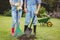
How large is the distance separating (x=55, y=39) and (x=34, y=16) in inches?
53.3

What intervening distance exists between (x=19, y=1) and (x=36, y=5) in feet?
2.06

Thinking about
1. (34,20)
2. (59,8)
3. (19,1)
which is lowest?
(59,8)

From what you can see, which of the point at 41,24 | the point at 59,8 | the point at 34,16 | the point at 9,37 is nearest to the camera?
the point at 34,16

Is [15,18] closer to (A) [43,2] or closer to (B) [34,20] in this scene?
(B) [34,20]

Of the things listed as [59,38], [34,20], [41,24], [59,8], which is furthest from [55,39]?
[59,8]

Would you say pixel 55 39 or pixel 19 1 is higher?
pixel 19 1

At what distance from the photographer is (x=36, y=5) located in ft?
28.2

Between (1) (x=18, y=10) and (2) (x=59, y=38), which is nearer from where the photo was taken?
(1) (x=18, y=10)

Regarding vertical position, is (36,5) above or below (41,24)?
above

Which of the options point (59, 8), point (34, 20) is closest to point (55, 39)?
point (34, 20)

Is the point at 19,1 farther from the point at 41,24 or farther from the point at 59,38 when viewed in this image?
the point at 41,24

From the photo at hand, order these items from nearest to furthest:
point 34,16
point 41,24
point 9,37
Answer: point 34,16
point 9,37
point 41,24

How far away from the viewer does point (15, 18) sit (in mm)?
8773

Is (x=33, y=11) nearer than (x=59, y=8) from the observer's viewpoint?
Yes
